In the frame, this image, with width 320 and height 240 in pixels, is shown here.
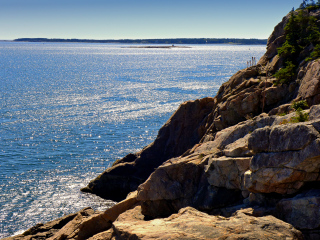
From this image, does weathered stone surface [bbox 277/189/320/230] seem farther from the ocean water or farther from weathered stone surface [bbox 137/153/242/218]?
the ocean water

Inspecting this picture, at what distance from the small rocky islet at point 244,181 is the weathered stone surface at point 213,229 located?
44 mm

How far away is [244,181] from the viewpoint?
21.0 metres

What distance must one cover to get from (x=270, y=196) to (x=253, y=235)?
4875mm

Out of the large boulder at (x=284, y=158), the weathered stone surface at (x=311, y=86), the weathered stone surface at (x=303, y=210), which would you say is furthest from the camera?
the weathered stone surface at (x=311, y=86)

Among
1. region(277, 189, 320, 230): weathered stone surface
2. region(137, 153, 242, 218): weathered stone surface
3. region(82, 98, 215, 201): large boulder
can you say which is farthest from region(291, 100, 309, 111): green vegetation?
region(82, 98, 215, 201): large boulder

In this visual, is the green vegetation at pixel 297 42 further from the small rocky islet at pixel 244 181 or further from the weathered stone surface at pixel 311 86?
the weathered stone surface at pixel 311 86

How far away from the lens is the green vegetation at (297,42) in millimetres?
35125

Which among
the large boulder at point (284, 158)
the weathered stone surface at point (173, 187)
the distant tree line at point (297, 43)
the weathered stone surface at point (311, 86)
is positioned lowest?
the weathered stone surface at point (173, 187)

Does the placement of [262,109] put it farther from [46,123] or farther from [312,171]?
[46,123]

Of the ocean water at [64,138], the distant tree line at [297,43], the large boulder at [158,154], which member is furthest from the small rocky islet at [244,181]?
the ocean water at [64,138]

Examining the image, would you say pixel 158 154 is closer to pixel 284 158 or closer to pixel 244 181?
pixel 244 181

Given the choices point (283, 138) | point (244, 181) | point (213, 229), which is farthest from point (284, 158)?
point (213, 229)

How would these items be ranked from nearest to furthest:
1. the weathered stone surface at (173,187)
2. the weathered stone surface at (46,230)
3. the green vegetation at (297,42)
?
the weathered stone surface at (173,187), the weathered stone surface at (46,230), the green vegetation at (297,42)

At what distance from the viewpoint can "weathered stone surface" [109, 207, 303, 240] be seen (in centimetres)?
1620
